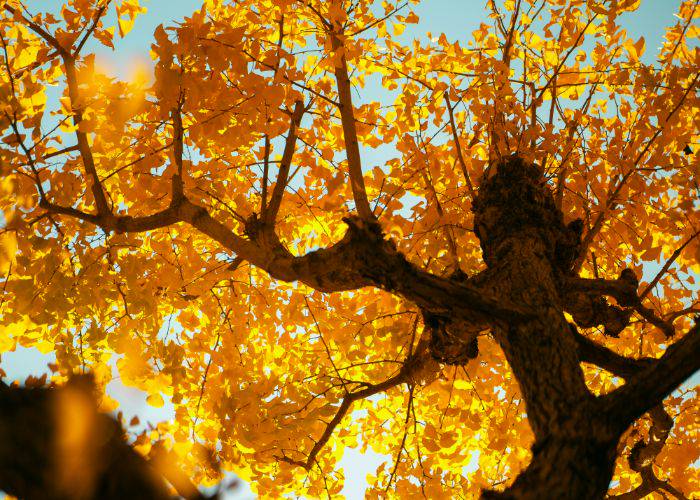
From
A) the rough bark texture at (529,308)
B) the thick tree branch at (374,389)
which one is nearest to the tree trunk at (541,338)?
the rough bark texture at (529,308)

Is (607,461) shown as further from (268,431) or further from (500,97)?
(500,97)

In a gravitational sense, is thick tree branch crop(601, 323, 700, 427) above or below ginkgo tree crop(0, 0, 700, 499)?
below

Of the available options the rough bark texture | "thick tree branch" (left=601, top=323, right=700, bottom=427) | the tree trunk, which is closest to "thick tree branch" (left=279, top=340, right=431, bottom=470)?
the rough bark texture

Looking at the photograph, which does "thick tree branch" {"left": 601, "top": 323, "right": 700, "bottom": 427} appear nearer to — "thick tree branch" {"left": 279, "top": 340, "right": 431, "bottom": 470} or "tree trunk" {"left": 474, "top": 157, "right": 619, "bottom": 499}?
"tree trunk" {"left": 474, "top": 157, "right": 619, "bottom": 499}

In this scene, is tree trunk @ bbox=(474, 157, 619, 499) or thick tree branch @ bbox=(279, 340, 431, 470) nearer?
tree trunk @ bbox=(474, 157, 619, 499)

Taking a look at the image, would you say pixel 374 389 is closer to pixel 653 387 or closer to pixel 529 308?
pixel 529 308

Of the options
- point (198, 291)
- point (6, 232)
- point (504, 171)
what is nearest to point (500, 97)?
point (504, 171)

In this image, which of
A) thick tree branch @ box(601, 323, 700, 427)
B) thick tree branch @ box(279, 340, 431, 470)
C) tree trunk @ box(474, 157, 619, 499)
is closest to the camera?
tree trunk @ box(474, 157, 619, 499)

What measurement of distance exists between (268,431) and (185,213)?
1.60 meters

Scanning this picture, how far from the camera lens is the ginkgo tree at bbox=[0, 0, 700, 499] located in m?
2.48

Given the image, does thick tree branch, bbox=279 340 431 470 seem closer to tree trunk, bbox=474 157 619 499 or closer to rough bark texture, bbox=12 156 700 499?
rough bark texture, bbox=12 156 700 499

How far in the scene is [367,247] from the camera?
7.88 feet

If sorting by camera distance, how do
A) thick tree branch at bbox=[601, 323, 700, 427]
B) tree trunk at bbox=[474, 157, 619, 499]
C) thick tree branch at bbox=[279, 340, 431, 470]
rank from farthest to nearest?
thick tree branch at bbox=[279, 340, 431, 470] < thick tree branch at bbox=[601, 323, 700, 427] < tree trunk at bbox=[474, 157, 619, 499]

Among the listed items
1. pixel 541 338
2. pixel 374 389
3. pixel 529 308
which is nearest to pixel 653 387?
pixel 541 338
